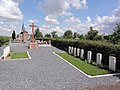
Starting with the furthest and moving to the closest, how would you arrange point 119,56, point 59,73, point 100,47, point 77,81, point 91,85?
point 100,47 < point 119,56 < point 59,73 < point 77,81 < point 91,85

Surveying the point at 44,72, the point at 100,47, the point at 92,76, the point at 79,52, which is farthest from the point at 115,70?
the point at 79,52

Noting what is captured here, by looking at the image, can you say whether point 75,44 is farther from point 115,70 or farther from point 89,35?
point 89,35

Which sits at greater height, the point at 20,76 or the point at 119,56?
the point at 119,56

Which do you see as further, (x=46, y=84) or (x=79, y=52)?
(x=79, y=52)

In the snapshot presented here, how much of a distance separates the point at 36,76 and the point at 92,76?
2988 mm

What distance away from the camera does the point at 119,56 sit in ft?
35.0

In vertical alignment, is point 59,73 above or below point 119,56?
below

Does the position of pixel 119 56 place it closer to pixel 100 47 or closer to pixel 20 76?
pixel 100 47

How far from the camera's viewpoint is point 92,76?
910cm

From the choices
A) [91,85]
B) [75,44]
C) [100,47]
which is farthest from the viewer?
[75,44]

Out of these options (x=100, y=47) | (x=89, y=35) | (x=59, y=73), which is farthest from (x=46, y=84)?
(x=89, y=35)

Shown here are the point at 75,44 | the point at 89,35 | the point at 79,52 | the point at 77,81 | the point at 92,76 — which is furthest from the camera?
the point at 89,35

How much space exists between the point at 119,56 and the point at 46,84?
208 inches

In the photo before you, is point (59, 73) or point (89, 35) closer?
point (59, 73)
